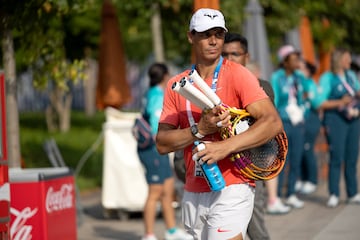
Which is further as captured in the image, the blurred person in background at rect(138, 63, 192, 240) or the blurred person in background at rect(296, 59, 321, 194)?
the blurred person in background at rect(296, 59, 321, 194)

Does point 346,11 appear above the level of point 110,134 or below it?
above

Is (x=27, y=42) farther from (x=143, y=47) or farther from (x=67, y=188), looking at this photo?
(x=143, y=47)

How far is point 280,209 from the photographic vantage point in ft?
40.3

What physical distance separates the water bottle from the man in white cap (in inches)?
2.0

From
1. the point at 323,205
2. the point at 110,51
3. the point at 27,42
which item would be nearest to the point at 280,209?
the point at 323,205

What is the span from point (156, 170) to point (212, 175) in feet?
16.1

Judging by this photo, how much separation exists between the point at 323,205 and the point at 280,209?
101cm

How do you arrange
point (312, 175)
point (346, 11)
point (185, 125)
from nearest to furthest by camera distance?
1. point (185, 125)
2. point (312, 175)
3. point (346, 11)

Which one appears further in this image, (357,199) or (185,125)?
(357,199)

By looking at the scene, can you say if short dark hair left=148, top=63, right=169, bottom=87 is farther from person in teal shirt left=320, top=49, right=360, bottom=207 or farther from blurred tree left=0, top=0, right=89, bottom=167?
person in teal shirt left=320, top=49, right=360, bottom=207

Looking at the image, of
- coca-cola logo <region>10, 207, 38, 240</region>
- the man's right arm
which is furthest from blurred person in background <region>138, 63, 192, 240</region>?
the man's right arm

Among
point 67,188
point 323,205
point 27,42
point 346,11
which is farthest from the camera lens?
point 346,11

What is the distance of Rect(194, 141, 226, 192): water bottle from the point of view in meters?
5.50

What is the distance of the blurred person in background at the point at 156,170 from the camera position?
33.6ft
